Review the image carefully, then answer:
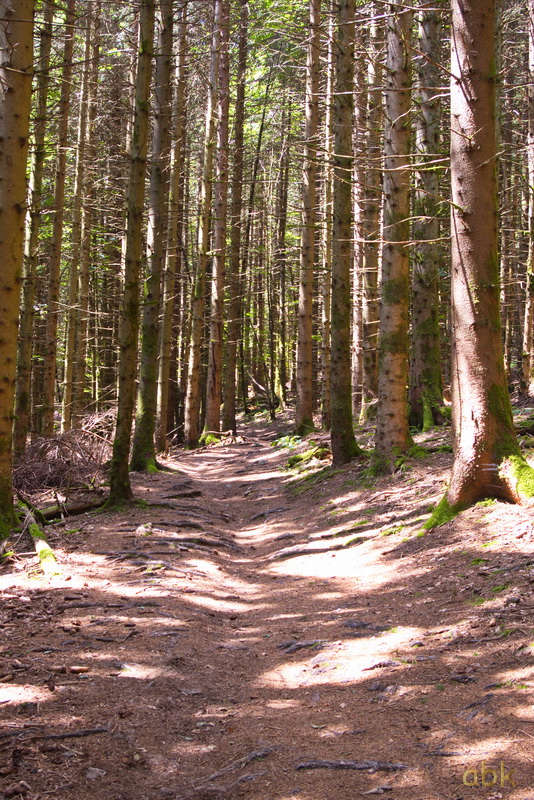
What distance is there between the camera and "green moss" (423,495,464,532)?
6.75 metres

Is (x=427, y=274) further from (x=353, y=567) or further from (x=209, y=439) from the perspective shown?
(x=209, y=439)

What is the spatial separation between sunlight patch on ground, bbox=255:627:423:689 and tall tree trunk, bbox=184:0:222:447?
15055 mm

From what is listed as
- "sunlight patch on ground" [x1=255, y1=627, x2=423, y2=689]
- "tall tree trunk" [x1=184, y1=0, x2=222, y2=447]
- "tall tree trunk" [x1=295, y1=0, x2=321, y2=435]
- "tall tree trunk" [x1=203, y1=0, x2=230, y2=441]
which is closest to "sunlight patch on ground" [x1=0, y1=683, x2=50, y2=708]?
"sunlight patch on ground" [x1=255, y1=627, x2=423, y2=689]

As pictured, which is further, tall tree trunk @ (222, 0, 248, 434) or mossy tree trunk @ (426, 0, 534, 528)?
tall tree trunk @ (222, 0, 248, 434)

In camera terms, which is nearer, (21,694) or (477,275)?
(21,694)

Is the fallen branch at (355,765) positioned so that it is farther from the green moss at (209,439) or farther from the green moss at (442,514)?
the green moss at (209,439)

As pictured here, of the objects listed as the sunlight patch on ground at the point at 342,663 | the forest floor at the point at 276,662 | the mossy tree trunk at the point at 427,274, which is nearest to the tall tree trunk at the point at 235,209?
the mossy tree trunk at the point at 427,274

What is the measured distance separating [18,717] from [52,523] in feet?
16.9

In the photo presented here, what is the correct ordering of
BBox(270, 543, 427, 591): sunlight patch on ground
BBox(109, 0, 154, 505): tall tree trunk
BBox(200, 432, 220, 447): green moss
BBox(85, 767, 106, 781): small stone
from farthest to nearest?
1. BBox(200, 432, 220, 447): green moss
2. BBox(109, 0, 154, 505): tall tree trunk
3. BBox(270, 543, 427, 591): sunlight patch on ground
4. BBox(85, 767, 106, 781): small stone

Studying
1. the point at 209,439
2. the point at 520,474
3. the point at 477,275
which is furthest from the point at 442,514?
the point at 209,439

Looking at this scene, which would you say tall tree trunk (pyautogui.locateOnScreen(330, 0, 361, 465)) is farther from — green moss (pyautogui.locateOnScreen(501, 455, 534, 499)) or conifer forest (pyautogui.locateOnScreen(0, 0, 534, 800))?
green moss (pyautogui.locateOnScreen(501, 455, 534, 499))

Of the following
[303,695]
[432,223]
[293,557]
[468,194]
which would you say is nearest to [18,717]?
[303,695]

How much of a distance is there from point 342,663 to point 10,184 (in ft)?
19.0

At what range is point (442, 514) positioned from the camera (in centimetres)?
691
